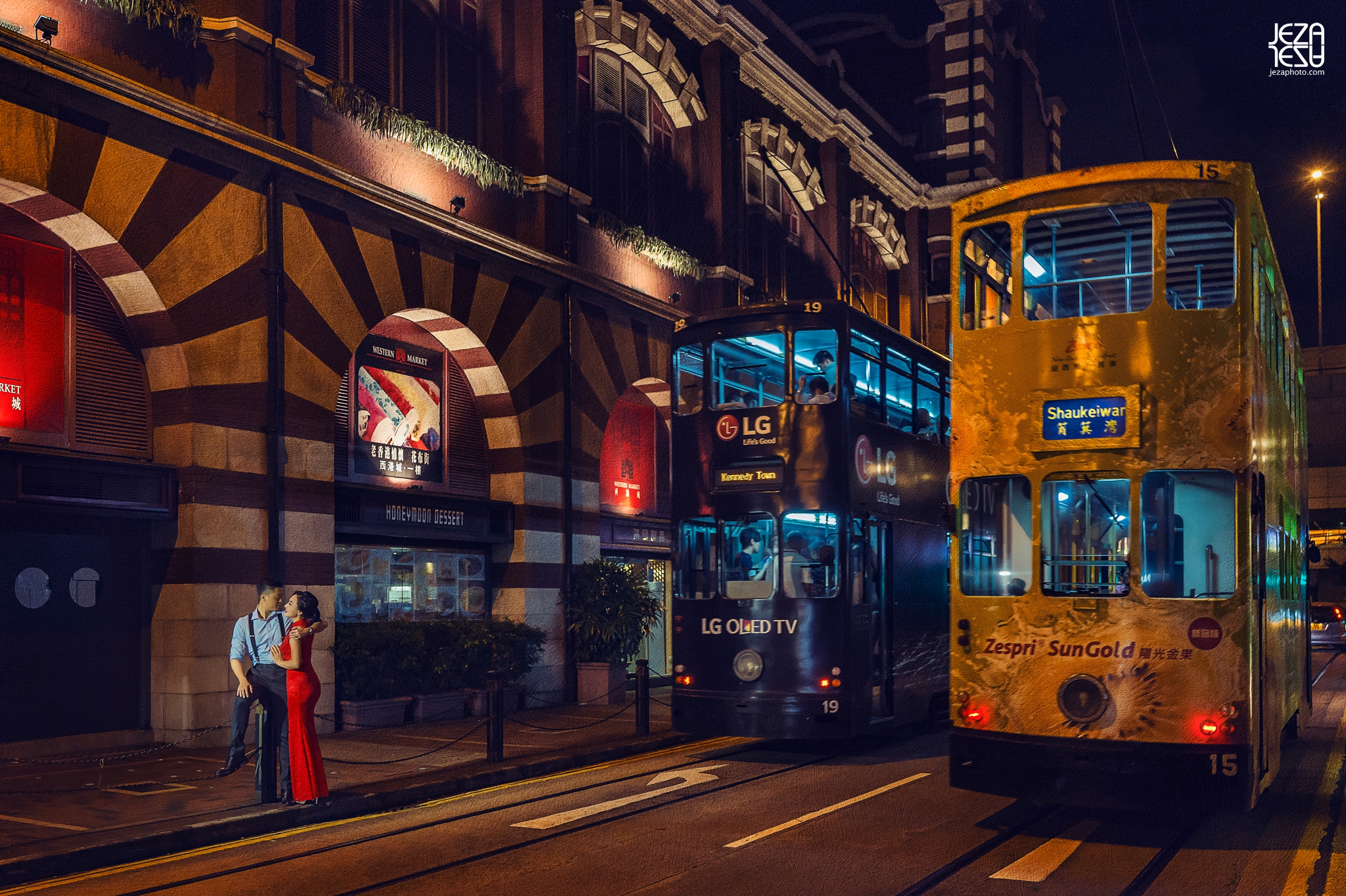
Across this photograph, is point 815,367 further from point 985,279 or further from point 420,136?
point 420,136

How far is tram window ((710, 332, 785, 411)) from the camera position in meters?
13.8

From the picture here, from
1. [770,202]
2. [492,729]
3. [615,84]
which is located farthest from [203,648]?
[770,202]

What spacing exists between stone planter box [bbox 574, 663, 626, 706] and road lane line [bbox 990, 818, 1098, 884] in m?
10.4

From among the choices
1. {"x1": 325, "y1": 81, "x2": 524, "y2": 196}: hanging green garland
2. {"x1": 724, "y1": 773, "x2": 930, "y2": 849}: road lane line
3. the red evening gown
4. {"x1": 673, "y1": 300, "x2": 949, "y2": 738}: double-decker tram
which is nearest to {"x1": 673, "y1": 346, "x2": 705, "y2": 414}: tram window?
{"x1": 673, "y1": 300, "x2": 949, "y2": 738}: double-decker tram

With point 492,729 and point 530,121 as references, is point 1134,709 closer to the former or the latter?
point 492,729

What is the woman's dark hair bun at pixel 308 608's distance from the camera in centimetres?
1050

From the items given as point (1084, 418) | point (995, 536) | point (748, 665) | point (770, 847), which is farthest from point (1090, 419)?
point (748, 665)

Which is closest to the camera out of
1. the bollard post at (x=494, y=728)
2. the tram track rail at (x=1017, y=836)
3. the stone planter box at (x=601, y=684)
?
the tram track rail at (x=1017, y=836)

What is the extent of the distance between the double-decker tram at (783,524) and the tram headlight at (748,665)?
0.02m

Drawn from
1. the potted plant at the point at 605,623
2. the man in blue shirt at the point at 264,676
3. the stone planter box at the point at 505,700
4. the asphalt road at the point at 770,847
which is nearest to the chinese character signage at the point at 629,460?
the potted plant at the point at 605,623

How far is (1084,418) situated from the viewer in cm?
949

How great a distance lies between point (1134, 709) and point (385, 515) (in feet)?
35.8

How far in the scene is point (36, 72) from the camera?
12359 mm

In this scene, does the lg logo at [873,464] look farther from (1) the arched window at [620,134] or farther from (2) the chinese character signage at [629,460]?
(1) the arched window at [620,134]
